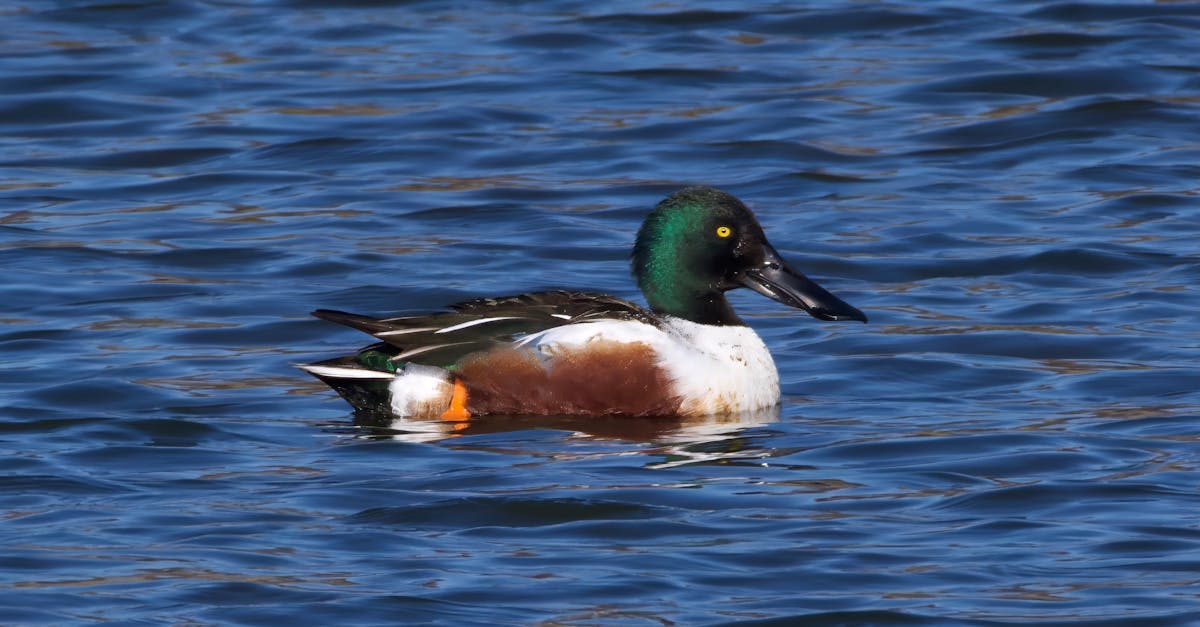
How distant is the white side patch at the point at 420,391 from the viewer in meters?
8.89

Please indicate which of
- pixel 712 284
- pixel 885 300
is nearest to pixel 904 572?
pixel 712 284

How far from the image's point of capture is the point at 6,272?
11523mm

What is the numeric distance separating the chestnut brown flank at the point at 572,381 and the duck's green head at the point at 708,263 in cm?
54

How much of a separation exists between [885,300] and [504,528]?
4.09 metres

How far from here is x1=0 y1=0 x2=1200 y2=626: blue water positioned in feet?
22.2

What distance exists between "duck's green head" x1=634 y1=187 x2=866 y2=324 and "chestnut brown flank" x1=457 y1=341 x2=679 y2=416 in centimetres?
54

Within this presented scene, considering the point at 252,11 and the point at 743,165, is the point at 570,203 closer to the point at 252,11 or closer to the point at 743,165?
the point at 743,165

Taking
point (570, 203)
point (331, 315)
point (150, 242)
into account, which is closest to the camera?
point (331, 315)

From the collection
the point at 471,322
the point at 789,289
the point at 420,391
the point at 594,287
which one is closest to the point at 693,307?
the point at 789,289

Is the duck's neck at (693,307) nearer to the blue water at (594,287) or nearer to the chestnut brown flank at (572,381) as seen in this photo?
the blue water at (594,287)

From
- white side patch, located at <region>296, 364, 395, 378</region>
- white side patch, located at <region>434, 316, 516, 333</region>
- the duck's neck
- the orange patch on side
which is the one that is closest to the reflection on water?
the orange patch on side

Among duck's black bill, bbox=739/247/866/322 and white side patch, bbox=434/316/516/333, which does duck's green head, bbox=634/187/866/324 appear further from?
white side patch, bbox=434/316/516/333

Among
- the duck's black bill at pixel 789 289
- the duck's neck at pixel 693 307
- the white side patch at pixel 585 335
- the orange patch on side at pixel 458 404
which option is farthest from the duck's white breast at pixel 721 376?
the orange patch on side at pixel 458 404

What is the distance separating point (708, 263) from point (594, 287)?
197cm
